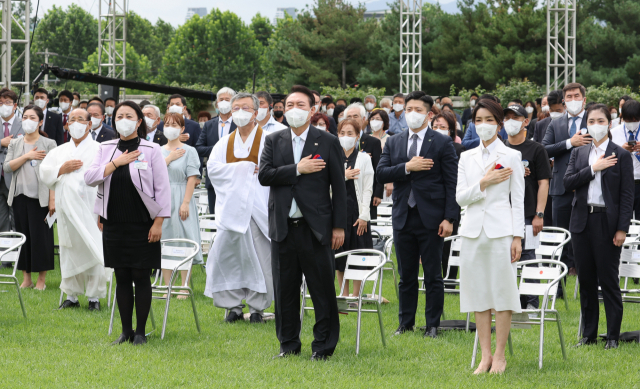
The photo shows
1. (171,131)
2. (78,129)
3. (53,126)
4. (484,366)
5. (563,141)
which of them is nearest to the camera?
(484,366)

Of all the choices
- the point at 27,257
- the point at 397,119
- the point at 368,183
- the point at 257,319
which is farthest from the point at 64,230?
the point at 397,119

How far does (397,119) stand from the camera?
13.1 meters

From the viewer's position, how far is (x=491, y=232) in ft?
17.9

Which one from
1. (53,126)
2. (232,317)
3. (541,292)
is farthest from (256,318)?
(53,126)

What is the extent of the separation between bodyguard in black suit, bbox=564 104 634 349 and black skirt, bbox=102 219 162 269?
11.9 ft

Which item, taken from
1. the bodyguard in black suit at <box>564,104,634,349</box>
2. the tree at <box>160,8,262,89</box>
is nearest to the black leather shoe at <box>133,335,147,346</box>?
the bodyguard in black suit at <box>564,104,634,349</box>

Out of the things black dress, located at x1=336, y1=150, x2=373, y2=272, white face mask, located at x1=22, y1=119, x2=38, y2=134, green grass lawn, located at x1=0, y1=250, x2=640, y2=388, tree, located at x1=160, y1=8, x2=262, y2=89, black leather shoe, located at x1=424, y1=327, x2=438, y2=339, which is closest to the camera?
green grass lawn, located at x1=0, y1=250, x2=640, y2=388

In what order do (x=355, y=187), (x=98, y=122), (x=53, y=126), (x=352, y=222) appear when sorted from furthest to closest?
(x=53, y=126)
(x=98, y=122)
(x=355, y=187)
(x=352, y=222)

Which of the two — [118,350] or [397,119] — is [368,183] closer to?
[118,350]

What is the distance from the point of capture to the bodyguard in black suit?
6.29 meters

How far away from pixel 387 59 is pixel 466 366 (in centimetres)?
3631

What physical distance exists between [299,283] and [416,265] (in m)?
1.28

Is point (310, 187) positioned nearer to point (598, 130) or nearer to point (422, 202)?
point (422, 202)

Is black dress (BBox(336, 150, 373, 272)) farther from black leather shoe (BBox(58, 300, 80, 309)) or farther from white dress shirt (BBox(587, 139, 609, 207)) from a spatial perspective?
black leather shoe (BBox(58, 300, 80, 309))
